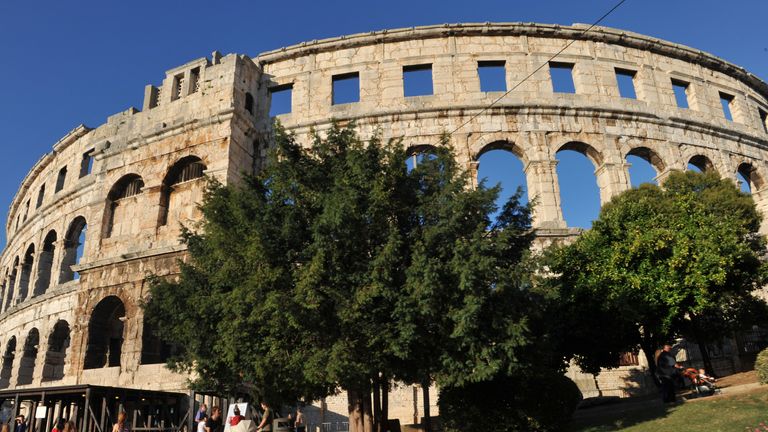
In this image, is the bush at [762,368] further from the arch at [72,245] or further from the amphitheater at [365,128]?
the arch at [72,245]

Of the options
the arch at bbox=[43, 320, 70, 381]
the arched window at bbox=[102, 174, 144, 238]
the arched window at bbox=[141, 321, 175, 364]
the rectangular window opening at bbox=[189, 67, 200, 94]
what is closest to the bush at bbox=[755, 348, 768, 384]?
the arched window at bbox=[141, 321, 175, 364]

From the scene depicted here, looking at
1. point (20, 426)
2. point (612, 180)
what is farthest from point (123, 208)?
point (612, 180)

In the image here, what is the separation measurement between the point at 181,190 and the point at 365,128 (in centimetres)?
678

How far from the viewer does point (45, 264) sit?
2647 cm

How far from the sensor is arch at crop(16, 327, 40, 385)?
23625mm

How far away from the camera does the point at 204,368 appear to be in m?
11.8

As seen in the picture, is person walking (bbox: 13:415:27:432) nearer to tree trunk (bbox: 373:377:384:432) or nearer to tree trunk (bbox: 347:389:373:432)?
tree trunk (bbox: 347:389:373:432)

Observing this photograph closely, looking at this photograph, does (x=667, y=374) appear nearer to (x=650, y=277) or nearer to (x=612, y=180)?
(x=650, y=277)

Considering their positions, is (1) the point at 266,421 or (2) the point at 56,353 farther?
(2) the point at 56,353

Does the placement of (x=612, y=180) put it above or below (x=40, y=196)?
below

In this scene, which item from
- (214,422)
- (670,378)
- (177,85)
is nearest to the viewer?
(670,378)

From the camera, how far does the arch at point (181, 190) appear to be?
19.6 m

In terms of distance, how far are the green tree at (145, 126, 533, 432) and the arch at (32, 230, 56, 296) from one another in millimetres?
17534

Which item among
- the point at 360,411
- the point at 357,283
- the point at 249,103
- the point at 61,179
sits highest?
the point at 61,179
